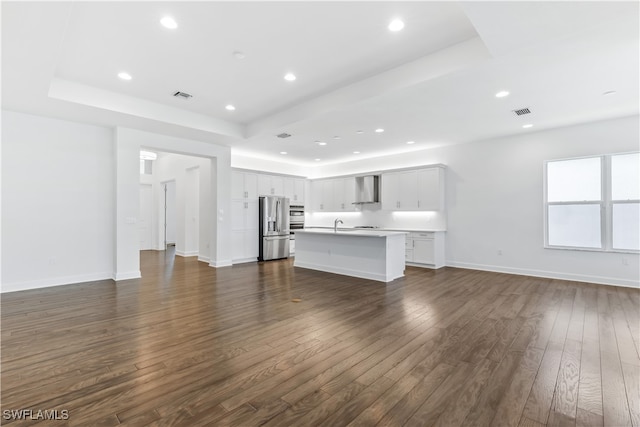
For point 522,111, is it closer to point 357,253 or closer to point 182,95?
point 357,253

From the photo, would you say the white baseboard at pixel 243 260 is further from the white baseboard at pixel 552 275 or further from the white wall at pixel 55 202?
the white baseboard at pixel 552 275

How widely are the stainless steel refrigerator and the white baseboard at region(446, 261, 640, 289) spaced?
4.35 m

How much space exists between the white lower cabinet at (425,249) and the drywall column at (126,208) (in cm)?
587

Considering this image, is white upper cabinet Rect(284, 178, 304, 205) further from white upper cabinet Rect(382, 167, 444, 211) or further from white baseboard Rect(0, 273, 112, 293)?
white baseboard Rect(0, 273, 112, 293)

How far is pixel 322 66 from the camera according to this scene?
3.83 metres

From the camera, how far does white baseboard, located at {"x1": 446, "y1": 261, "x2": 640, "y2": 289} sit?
5.04 m

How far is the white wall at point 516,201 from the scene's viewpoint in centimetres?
521

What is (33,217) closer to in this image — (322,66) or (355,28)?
(322,66)

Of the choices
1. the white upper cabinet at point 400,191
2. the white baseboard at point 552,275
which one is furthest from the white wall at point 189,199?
the white baseboard at point 552,275

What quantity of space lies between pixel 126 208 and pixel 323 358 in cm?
502

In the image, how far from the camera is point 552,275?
5.71 m

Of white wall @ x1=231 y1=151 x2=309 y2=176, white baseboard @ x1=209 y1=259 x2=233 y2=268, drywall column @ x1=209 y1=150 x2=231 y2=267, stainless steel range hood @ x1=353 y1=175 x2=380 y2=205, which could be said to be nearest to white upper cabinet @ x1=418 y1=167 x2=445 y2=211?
stainless steel range hood @ x1=353 y1=175 x2=380 y2=205

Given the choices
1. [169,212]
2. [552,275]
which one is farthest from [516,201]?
[169,212]

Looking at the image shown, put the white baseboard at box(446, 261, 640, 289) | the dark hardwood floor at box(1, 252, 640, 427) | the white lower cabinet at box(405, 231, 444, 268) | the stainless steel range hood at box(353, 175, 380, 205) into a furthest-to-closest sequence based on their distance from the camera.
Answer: the stainless steel range hood at box(353, 175, 380, 205) < the white lower cabinet at box(405, 231, 444, 268) < the white baseboard at box(446, 261, 640, 289) < the dark hardwood floor at box(1, 252, 640, 427)
